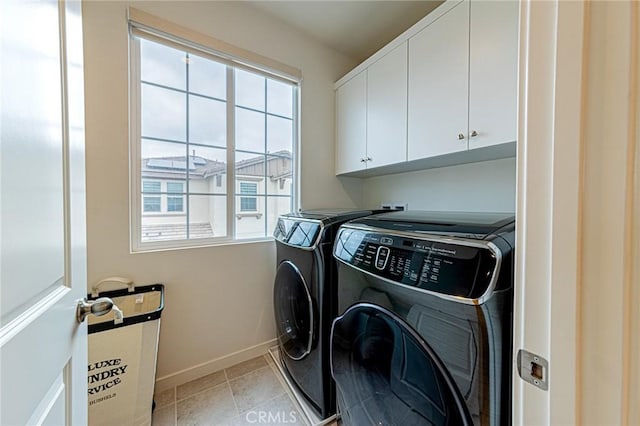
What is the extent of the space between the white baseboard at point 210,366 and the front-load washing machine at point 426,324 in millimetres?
1016

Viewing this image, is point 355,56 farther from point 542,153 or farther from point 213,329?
point 213,329

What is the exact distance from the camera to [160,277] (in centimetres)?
150

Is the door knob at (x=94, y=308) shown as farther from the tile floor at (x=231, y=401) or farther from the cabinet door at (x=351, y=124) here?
the cabinet door at (x=351, y=124)

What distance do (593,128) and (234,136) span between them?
1.81m

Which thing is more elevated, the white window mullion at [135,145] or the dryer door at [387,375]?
the white window mullion at [135,145]

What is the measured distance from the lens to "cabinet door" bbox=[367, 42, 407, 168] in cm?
155

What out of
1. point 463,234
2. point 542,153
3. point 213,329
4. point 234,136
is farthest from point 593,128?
point 213,329

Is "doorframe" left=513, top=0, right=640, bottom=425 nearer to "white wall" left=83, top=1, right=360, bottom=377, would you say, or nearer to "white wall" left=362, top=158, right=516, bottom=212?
"white wall" left=362, top=158, right=516, bottom=212

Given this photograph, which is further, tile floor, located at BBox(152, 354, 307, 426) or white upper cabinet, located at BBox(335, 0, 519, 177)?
tile floor, located at BBox(152, 354, 307, 426)

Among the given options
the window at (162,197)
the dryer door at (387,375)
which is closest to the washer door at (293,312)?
the dryer door at (387,375)

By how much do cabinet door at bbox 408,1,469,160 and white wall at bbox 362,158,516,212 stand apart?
1.24 ft

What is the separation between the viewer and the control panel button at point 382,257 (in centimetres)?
79

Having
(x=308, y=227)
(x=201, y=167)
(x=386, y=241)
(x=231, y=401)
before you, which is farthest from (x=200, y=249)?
A: (x=386, y=241)

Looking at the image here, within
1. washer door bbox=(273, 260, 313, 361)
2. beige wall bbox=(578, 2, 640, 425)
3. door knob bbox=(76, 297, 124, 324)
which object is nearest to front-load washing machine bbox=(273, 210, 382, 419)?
washer door bbox=(273, 260, 313, 361)
